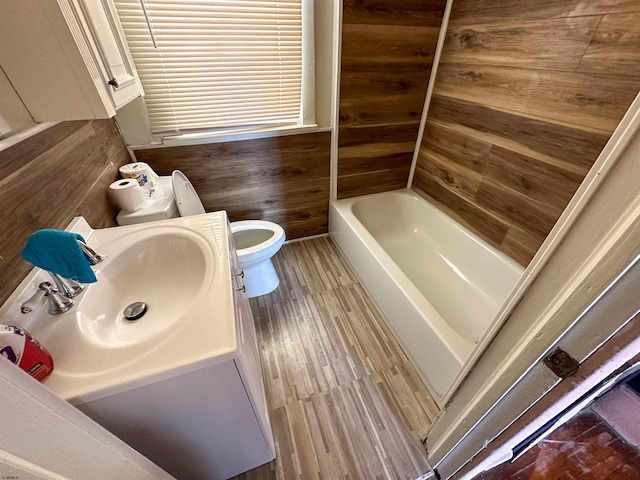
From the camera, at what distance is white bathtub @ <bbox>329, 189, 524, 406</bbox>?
124 centimetres

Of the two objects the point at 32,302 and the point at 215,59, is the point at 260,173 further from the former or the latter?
the point at 32,302

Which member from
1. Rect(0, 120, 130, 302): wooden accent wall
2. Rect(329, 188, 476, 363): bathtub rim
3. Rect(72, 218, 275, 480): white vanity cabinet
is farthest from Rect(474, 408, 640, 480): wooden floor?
Rect(0, 120, 130, 302): wooden accent wall

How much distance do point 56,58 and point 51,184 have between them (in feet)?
1.18

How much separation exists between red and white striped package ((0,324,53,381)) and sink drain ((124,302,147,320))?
0.87 feet

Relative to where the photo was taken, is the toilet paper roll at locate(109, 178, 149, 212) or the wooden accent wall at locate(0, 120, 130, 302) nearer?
the wooden accent wall at locate(0, 120, 130, 302)

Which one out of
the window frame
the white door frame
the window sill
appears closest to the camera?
the white door frame

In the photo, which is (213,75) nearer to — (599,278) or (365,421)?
(599,278)

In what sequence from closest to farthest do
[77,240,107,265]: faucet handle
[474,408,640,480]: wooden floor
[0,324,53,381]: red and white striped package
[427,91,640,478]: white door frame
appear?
[427,91,640,478]: white door frame < [0,324,53,381]: red and white striped package < [77,240,107,265]: faucet handle < [474,408,640,480]: wooden floor

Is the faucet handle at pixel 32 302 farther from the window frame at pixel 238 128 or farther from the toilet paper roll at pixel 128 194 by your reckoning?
the window frame at pixel 238 128

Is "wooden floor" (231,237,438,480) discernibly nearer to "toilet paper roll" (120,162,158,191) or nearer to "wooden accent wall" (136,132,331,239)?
"wooden accent wall" (136,132,331,239)

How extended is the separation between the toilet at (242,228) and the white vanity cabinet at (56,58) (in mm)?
483

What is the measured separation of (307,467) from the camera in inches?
42.1

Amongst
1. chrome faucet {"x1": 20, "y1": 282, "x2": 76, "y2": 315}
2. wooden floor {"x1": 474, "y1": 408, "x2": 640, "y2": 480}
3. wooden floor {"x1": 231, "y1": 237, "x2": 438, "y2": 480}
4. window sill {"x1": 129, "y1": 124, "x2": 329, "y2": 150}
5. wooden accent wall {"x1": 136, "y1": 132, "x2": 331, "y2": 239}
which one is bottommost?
wooden floor {"x1": 231, "y1": 237, "x2": 438, "y2": 480}

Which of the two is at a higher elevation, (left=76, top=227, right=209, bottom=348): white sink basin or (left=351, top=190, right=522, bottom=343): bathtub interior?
(left=76, top=227, right=209, bottom=348): white sink basin
